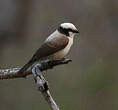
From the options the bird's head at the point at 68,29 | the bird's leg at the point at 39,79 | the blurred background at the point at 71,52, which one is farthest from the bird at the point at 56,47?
the blurred background at the point at 71,52

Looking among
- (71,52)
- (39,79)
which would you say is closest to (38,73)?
(39,79)

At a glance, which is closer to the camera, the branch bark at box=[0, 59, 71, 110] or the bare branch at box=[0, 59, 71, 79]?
the branch bark at box=[0, 59, 71, 110]

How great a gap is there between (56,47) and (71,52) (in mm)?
4707

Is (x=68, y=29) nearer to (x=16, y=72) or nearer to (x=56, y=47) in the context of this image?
(x=56, y=47)

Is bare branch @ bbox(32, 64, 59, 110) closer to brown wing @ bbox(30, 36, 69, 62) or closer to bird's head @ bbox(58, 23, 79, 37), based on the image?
brown wing @ bbox(30, 36, 69, 62)

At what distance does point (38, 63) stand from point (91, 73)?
4.50m

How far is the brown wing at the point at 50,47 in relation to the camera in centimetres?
454

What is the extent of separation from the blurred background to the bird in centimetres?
337

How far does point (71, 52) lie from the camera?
935 cm

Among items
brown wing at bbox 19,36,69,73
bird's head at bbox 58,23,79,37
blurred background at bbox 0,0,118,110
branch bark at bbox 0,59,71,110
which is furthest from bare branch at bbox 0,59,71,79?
blurred background at bbox 0,0,118,110

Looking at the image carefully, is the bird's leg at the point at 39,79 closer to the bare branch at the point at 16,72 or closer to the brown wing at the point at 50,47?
the bare branch at the point at 16,72

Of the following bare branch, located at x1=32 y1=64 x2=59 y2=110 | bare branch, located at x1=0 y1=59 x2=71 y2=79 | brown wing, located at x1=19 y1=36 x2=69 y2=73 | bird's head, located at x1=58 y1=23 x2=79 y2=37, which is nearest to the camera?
bare branch, located at x1=32 y1=64 x2=59 y2=110

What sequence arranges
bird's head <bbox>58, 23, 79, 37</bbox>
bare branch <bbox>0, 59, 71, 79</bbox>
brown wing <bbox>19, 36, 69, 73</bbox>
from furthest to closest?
bird's head <bbox>58, 23, 79, 37</bbox> → brown wing <bbox>19, 36, 69, 73</bbox> → bare branch <bbox>0, 59, 71, 79</bbox>

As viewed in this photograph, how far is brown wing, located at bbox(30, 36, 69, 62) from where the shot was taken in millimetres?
4543
